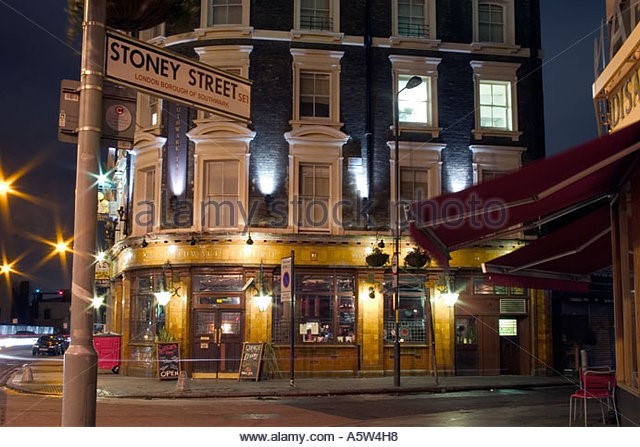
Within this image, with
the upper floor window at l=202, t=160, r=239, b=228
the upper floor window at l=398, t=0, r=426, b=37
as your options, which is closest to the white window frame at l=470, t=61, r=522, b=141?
the upper floor window at l=398, t=0, r=426, b=37

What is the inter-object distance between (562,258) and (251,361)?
14.4m

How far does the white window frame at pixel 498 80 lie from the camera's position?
28703 millimetres

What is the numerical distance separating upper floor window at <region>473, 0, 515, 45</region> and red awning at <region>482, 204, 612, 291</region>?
1723 centimetres

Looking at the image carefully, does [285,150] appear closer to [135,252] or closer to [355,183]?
[355,183]

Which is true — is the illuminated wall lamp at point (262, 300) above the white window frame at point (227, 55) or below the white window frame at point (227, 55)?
below

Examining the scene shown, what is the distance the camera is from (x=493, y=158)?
93.6 feet

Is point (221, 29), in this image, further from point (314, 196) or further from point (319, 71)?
point (314, 196)

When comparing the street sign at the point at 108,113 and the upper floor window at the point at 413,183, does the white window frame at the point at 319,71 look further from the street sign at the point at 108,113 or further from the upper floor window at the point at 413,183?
the street sign at the point at 108,113

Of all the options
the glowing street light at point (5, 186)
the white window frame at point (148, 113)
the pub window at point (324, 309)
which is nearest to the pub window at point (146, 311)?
the pub window at point (324, 309)

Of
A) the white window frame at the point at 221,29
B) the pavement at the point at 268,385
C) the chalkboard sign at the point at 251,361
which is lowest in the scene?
the pavement at the point at 268,385

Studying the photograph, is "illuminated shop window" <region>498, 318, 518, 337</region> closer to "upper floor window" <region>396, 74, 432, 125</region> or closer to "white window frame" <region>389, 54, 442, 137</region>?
"white window frame" <region>389, 54, 442, 137</region>

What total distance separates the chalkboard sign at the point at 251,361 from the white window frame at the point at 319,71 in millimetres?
7712

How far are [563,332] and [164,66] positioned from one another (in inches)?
993

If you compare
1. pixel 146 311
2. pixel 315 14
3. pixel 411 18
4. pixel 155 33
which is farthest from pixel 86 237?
pixel 411 18
